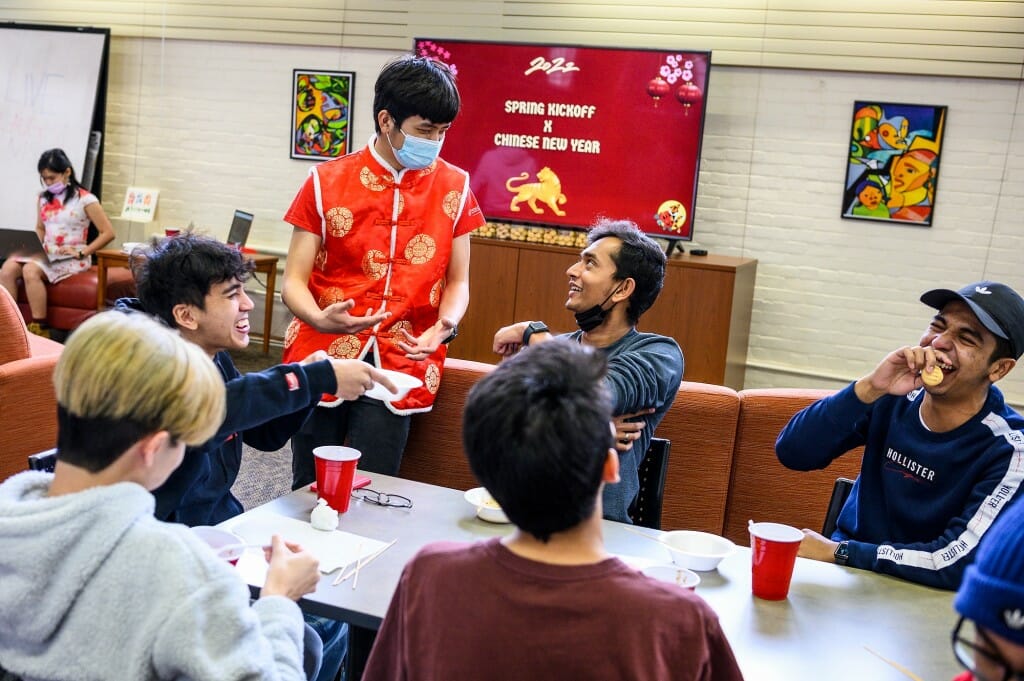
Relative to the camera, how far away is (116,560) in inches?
50.8

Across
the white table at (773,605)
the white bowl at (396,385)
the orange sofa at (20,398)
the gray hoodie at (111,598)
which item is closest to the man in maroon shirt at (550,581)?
the gray hoodie at (111,598)

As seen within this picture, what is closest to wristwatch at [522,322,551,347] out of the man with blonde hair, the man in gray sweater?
the man in gray sweater

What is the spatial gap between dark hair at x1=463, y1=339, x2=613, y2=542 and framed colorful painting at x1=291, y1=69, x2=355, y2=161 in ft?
21.0

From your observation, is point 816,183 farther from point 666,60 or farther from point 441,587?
point 441,587

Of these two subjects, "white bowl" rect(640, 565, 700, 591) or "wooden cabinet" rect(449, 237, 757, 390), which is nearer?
"white bowl" rect(640, 565, 700, 591)

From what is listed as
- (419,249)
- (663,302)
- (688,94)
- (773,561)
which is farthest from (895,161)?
(773,561)

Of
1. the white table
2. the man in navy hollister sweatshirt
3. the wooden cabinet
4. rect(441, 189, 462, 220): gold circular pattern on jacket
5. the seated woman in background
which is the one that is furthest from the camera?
the seated woman in background

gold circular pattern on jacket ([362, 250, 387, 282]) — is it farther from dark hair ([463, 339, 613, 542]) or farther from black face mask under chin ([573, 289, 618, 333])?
dark hair ([463, 339, 613, 542])

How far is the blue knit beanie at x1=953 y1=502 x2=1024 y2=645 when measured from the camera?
95cm

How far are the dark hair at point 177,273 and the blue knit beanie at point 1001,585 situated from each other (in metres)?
1.77

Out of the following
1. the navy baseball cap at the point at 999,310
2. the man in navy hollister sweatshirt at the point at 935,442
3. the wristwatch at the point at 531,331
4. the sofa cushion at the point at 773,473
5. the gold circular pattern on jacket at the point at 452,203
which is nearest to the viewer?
the man in navy hollister sweatshirt at the point at 935,442

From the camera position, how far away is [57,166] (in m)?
7.21

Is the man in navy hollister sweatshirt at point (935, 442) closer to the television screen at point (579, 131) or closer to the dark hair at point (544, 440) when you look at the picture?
the dark hair at point (544, 440)

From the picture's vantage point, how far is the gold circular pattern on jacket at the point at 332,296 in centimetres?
281
